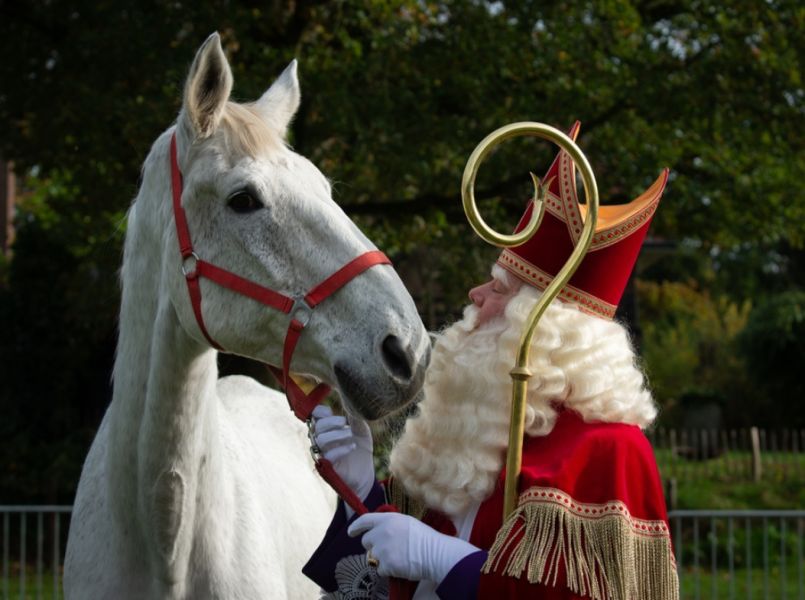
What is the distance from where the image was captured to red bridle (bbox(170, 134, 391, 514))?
2377 mm

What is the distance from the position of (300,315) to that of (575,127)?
858 mm

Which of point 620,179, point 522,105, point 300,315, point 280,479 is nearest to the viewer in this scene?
point 300,315

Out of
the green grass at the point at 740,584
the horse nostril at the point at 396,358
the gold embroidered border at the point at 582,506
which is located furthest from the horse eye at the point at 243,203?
the green grass at the point at 740,584

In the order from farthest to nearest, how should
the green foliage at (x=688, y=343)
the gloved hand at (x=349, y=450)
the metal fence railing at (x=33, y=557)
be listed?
the green foliage at (x=688, y=343) → the metal fence railing at (x=33, y=557) → the gloved hand at (x=349, y=450)

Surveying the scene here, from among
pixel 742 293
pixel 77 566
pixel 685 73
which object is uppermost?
→ pixel 742 293

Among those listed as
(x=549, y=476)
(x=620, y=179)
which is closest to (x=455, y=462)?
(x=549, y=476)

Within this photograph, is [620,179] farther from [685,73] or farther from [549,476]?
[549,476]

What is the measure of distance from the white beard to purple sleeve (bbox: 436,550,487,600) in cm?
21

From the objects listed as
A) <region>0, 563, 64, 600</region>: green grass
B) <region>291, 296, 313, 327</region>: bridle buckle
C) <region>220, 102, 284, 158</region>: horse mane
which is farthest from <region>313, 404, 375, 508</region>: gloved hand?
<region>0, 563, 64, 600</region>: green grass

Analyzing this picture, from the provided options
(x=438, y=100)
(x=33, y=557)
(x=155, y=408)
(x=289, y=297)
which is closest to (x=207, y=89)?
(x=289, y=297)

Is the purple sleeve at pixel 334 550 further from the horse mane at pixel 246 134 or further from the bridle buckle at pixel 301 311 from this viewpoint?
the horse mane at pixel 246 134

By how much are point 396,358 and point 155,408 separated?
772mm

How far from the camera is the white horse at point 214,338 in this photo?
2336 mm

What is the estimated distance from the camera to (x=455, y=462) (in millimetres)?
2490
